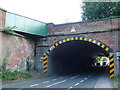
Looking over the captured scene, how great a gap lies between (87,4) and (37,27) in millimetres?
10474

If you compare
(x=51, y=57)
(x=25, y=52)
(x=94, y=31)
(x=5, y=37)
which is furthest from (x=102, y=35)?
(x=5, y=37)

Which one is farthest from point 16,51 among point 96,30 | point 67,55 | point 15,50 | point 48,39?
point 67,55

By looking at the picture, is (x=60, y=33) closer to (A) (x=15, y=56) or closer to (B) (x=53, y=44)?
(B) (x=53, y=44)

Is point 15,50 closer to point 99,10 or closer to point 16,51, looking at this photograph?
point 16,51

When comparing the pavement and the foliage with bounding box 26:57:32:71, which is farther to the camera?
the foliage with bounding box 26:57:32:71

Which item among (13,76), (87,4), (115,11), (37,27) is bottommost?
(13,76)

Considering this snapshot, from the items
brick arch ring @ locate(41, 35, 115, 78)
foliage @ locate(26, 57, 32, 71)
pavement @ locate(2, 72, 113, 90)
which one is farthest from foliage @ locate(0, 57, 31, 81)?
brick arch ring @ locate(41, 35, 115, 78)

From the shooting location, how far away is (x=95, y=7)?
20047 mm

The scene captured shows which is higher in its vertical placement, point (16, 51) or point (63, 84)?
point (16, 51)

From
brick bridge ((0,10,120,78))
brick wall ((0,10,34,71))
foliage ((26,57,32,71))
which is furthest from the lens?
foliage ((26,57,32,71))

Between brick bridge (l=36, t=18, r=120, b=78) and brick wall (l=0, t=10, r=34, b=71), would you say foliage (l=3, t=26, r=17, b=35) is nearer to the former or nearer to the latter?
brick wall (l=0, t=10, r=34, b=71)

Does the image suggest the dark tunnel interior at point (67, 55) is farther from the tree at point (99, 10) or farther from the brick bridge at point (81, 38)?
the tree at point (99, 10)

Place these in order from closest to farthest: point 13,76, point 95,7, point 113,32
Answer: point 13,76, point 113,32, point 95,7

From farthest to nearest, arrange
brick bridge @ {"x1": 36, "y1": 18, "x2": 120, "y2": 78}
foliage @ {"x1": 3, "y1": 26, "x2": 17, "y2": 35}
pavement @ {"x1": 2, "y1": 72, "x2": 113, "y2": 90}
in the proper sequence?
brick bridge @ {"x1": 36, "y1": 18, "x2": 120, "y2": 78} → foliage @ {"x1": 3, "y1": 26, "x2": 17, "y2": 35} → pavement @ {"x1": 2, "y1": 72, "x2": 113, "y2": 90}
